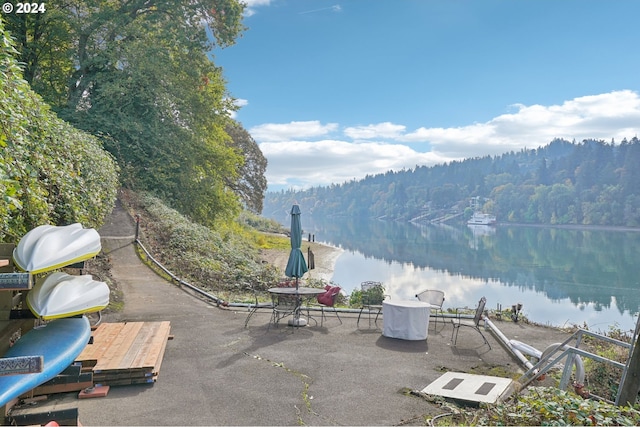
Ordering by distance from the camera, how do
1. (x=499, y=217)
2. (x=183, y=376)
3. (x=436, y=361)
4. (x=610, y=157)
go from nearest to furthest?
(x=183, y=376) → (x=436, y=361) → (x=610, y=157) → (x=499, y=217)

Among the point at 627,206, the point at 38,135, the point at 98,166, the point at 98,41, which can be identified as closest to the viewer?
the point at 38,135

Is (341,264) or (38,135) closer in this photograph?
(38,135)

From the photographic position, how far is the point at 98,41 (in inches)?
907

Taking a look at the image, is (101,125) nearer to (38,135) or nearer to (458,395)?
(38,135)

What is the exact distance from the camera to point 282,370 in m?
7.36

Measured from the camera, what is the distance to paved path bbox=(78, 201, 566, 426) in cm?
566

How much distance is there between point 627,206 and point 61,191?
15715cm

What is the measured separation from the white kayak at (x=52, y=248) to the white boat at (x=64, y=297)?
34 centimetres

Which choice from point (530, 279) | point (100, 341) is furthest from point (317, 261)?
point (100, 341)

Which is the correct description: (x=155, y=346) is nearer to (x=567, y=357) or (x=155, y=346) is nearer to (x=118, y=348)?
(x=118, y=348)

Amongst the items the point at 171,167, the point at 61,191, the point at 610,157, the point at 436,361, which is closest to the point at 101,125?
the point at 171,167

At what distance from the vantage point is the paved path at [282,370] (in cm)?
566

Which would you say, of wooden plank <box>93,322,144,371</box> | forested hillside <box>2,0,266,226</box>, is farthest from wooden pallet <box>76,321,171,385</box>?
forested hillside <box>2,0,266,226</box>

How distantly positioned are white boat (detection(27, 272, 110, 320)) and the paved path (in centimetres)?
169
